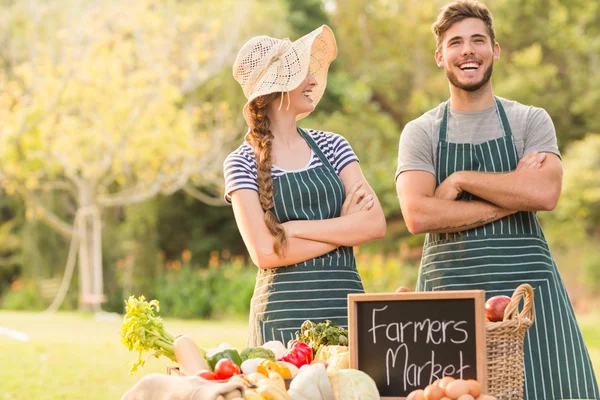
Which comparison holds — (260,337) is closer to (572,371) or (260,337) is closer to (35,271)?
(572,371)

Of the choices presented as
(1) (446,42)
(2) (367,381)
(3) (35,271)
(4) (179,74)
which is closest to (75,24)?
(4) (179,74)

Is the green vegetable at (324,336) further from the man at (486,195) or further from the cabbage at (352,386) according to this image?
the man at (486,195)

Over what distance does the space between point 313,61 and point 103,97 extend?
13.3 metres

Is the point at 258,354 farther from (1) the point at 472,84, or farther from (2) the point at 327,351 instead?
(1) the point at 472,84

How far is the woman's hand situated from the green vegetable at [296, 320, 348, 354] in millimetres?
675

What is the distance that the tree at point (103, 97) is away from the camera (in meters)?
16.4

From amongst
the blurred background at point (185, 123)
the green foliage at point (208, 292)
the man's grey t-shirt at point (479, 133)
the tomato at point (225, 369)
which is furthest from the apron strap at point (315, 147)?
the green foliage at point (208, 292)

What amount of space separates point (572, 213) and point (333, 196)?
16347 millimetres

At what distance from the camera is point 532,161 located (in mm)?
3719

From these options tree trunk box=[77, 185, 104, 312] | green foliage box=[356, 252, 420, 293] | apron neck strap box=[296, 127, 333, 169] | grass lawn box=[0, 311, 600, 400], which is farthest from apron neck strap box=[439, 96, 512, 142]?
tree trunk box=[77, 185, 104, 312]

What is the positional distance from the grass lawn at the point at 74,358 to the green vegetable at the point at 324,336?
3512 millimetres

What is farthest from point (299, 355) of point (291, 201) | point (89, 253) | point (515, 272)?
point (89, 253)

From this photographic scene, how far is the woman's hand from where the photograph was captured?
12.2 ft

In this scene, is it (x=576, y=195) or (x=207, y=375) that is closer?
(x=207, y=375)
